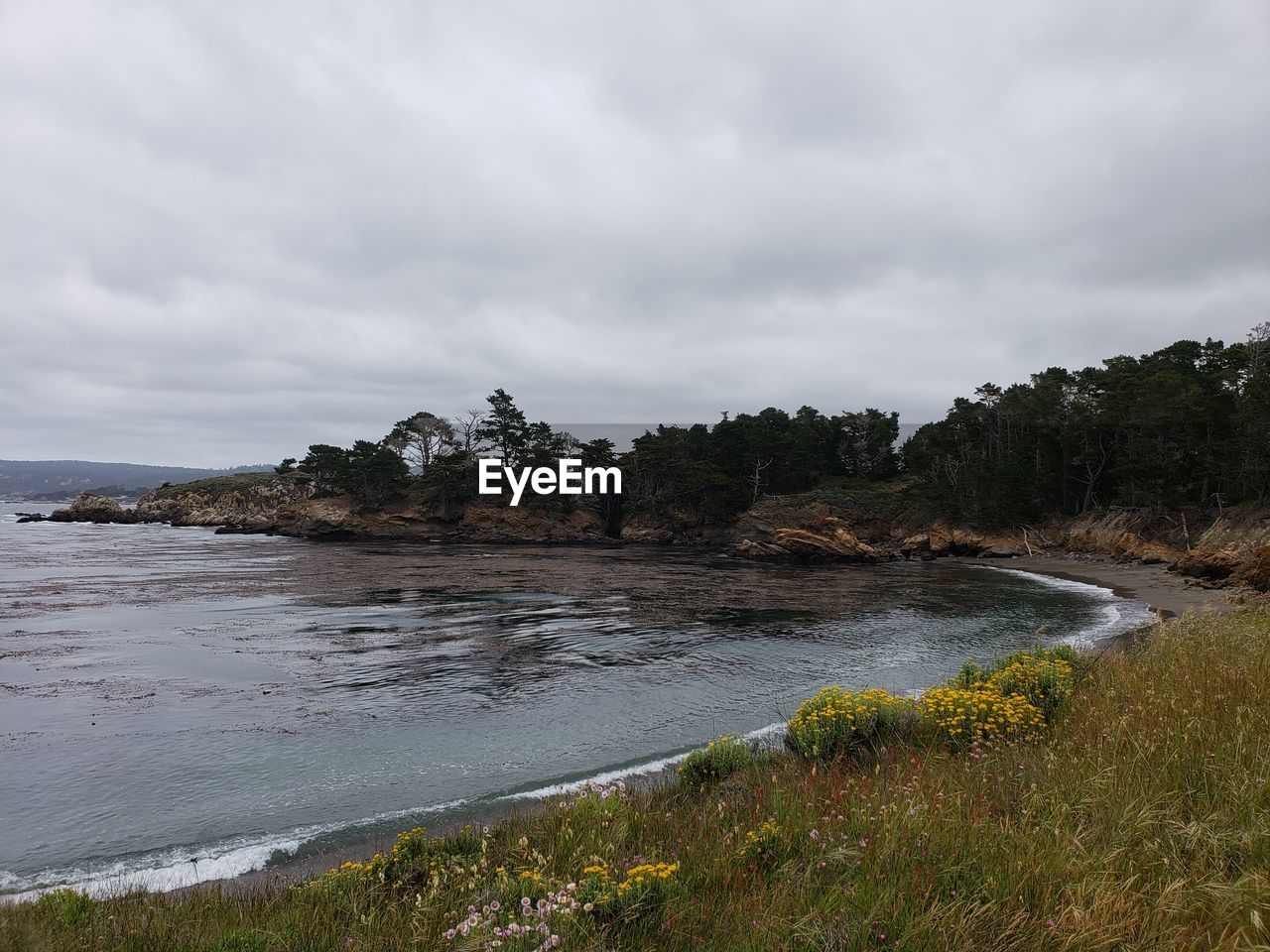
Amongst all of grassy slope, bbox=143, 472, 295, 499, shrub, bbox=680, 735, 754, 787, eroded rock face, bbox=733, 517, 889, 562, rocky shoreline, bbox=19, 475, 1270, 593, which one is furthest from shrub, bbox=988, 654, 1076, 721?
grassy slope, bbox=143, 472, 295, 499

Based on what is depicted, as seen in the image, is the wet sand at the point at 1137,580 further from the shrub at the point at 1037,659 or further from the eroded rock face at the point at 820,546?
the shrub at the point at 1037,659

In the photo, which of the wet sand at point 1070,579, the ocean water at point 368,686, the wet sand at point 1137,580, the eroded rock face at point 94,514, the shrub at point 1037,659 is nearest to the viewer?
the wet sand at point 1070,579

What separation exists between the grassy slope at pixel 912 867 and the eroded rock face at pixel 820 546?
183 feet

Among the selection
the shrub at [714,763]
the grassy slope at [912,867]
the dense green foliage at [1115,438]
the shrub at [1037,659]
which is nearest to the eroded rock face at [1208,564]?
the dense green foliage at [1115,438]

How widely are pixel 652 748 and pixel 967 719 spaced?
553 centimetres

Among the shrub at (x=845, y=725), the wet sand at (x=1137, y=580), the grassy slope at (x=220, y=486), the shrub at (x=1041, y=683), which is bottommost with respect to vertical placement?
the wet sand at (x=1137, y=580)

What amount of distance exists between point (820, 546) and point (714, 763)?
55436 mm

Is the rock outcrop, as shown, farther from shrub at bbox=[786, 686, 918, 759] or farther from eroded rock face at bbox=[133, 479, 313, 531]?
eroded rock face at bbox=[133, 479, 313, 531]

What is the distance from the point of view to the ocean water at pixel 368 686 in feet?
30.0

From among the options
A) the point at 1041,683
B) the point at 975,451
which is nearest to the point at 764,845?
the point at 1041,683

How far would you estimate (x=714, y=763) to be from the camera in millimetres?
9438

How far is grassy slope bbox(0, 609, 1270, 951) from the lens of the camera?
3826 mm

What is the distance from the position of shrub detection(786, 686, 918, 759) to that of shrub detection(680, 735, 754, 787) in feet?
3.01

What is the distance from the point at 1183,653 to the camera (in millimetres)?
11039
